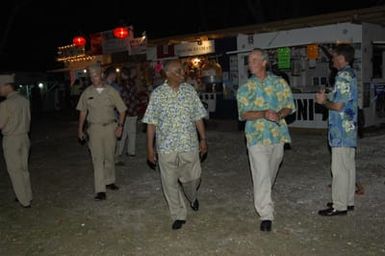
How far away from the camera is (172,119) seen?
5.31m

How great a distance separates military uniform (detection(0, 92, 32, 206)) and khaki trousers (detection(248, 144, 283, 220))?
328 centimetres

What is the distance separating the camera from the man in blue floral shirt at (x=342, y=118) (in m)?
5.27

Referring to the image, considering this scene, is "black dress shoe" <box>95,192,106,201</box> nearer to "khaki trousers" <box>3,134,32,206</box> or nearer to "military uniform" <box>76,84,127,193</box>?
"military uniform" <box>76,84,127,193</box>

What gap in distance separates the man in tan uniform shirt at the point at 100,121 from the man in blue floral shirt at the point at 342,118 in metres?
2.98

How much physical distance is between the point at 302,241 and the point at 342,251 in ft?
1.40

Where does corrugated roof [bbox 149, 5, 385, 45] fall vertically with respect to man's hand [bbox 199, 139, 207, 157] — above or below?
above

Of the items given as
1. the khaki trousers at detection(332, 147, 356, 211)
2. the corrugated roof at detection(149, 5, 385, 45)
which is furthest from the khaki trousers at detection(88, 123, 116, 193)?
the corrugated roof at detection(149, 5, 385, 45)

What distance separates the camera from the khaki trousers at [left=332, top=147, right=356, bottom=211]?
5379 mm

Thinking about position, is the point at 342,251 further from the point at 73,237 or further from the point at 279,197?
the point at 73,237

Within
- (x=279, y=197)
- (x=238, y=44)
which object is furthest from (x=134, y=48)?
(x=279, y=197)

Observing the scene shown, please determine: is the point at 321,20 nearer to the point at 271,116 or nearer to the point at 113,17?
the point at 271,116

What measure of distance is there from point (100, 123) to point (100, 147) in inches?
13.2

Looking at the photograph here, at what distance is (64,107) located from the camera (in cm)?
3347

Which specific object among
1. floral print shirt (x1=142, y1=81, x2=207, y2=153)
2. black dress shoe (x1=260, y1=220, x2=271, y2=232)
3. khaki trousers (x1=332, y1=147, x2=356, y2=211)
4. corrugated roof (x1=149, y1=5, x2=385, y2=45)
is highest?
corrugated roof (x1=149, y1=5, x2=385, y2=45)
